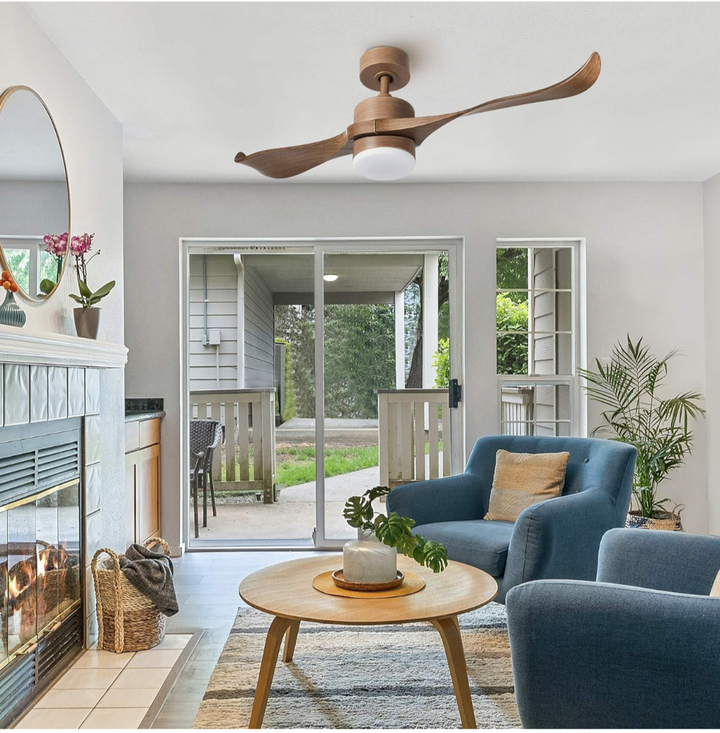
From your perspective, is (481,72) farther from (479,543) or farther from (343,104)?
(479,543)

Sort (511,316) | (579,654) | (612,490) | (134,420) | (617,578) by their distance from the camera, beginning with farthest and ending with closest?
(511,316) → (134,420) → (612,490) → (617,578) → (579,654)

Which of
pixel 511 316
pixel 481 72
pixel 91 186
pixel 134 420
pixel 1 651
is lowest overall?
pixel 1 651

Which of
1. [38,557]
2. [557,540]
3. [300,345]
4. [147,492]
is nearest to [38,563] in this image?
[38,557]

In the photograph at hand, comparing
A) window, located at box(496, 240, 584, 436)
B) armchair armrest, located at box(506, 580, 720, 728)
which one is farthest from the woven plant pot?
armchair armrest, located at box(506, 580, 720, 728)

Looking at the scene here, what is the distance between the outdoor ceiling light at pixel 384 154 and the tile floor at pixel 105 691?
191cm

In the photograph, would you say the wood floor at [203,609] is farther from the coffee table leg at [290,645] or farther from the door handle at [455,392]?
the door handle at [455,392]

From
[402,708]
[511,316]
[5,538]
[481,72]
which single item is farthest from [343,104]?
[402,708]

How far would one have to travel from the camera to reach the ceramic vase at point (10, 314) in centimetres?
199

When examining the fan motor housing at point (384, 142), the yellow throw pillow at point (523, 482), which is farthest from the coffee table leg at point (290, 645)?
the fan motor housing at point (384, 142)

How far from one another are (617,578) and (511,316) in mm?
2739

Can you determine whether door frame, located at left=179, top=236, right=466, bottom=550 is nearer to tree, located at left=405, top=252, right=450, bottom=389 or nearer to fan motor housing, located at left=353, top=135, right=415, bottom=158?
tree, located at left=405, top=252, right=450, bottom=389

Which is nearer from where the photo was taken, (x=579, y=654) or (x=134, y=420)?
(x=579, y=654)

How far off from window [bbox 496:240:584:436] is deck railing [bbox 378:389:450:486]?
432 millimetres

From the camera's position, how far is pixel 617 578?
1.95 metres
